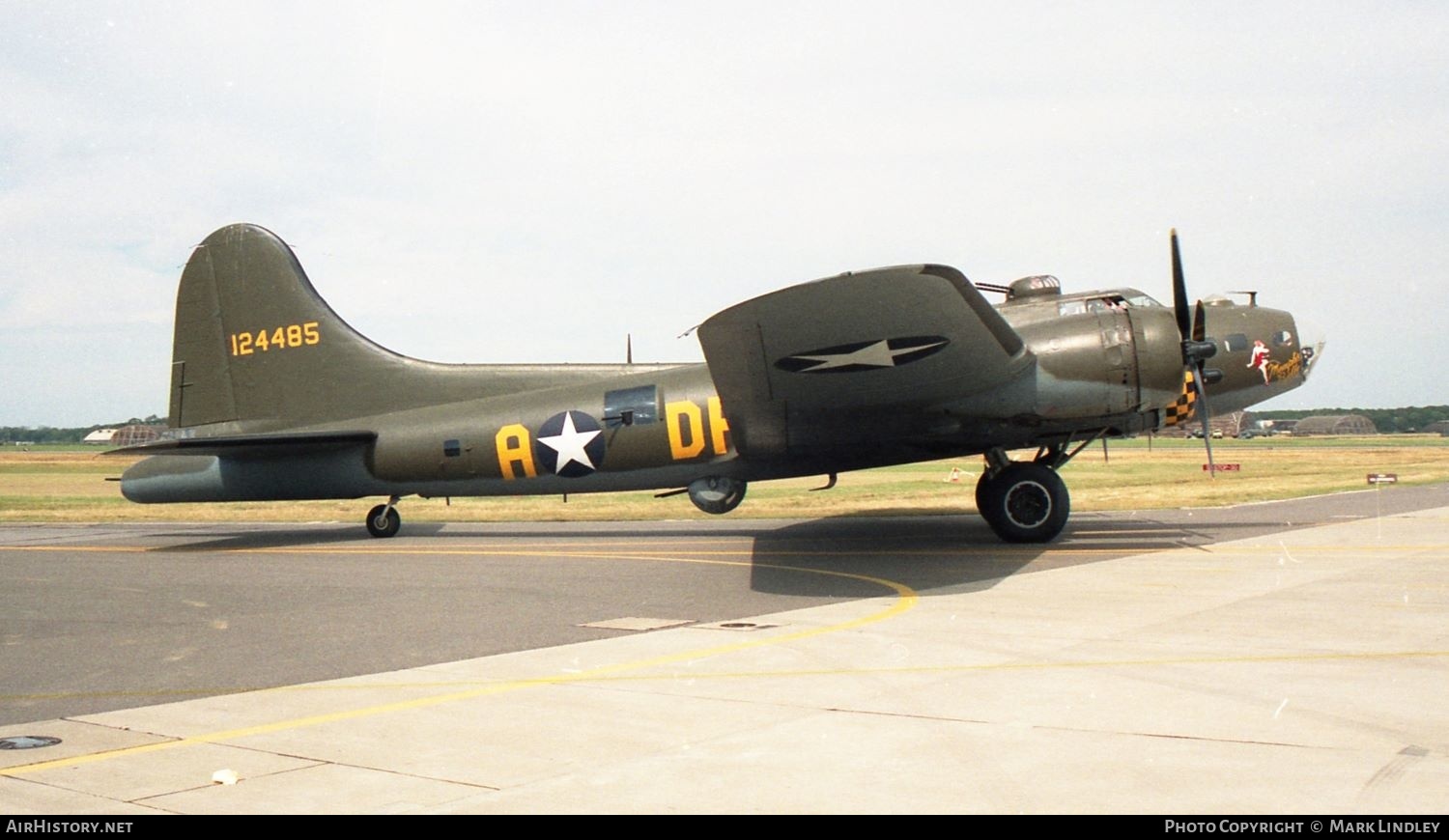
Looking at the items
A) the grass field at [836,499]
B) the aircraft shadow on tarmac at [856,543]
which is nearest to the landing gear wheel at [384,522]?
the aircraft shadow on tarmac at [856,543]

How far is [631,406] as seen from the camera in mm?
21281

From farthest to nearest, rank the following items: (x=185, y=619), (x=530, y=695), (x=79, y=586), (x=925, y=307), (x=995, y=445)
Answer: (x=995, y=445) < (x=79, y=586) < (x=925, y=307) < (x=185, y=619) < (x=530, y=695)

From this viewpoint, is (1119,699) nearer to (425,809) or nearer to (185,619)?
(425,809)

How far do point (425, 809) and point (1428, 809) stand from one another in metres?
4.61

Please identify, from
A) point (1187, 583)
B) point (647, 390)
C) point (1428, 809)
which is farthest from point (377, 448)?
point (1428, 809)

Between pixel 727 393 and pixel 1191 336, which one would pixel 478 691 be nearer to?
pixel 727 393

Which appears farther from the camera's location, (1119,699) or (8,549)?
(8,549)

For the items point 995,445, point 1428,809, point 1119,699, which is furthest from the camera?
point 995,445

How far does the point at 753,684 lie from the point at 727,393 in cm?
850

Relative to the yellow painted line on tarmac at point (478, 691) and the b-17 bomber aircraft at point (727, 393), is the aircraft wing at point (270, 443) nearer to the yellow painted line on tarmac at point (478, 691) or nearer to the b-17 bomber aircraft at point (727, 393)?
the b-17 bomber aircraft at point (727, 393)

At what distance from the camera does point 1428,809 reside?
16.7 ft

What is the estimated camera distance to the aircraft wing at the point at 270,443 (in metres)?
22.4

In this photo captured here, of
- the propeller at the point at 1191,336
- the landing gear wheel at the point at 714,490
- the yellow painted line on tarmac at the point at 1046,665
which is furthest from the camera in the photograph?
the landing gear wheel at the point at 714,490

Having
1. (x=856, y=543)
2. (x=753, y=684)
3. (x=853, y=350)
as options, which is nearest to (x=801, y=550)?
(x=856, y=543)
